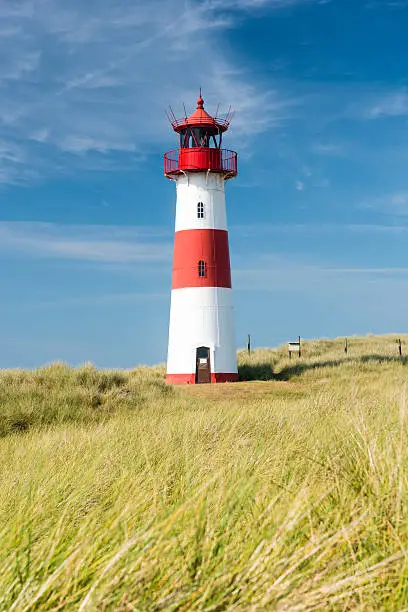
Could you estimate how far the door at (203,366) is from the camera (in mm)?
25594

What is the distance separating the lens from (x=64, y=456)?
7.17 meters

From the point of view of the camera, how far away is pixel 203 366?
2562 centimetres

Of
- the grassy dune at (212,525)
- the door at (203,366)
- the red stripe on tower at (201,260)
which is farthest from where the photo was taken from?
the door at (203,366)

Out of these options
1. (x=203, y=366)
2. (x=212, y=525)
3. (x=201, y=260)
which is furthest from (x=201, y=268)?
(x=212, y=525)

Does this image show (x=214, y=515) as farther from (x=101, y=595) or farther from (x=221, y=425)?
(x=221, y=425)

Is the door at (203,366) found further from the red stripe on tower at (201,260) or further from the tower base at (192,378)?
the red stripe on tower at (201,260)

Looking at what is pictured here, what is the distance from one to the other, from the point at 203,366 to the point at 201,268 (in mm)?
3740

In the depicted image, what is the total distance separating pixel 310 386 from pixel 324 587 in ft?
68.5

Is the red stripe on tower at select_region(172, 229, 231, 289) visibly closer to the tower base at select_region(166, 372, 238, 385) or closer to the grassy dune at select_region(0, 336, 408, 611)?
the tower base at select_region(166, 372, 238, 385)

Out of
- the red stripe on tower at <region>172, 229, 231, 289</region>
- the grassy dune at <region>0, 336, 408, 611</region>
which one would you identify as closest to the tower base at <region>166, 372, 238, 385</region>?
the red stripe on tower at <region>172, 229, 231, 289</region>

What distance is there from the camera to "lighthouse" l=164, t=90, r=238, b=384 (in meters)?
25.5

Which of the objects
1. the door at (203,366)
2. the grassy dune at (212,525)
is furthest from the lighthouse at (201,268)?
the grassy dune at (212,525)

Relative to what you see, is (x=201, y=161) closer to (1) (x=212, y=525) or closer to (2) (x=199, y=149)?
(2) (x=199, y=149)

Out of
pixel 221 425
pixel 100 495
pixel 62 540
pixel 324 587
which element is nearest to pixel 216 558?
pixel 324 587
